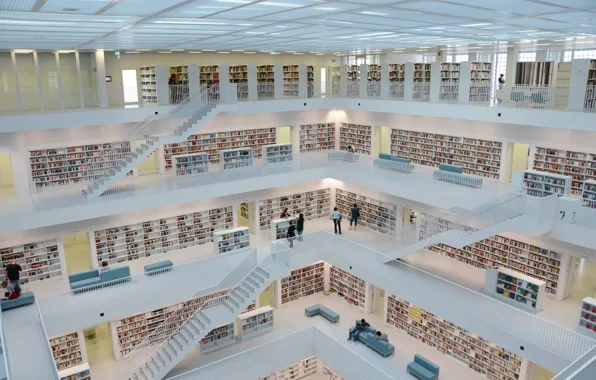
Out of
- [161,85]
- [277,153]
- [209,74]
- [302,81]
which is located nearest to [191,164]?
[161,85]

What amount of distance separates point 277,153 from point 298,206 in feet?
7.81

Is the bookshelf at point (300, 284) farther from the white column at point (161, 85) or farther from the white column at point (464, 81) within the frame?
the white column at point (464, 81)

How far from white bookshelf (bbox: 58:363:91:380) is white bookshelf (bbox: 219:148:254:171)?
24.4ft

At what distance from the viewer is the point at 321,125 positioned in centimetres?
2041

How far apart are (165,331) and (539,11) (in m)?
12.3

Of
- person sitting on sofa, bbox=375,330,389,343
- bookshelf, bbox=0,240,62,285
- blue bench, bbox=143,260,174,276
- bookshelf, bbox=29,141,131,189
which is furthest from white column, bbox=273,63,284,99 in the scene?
person sitting on sofa, bbox=375,330,389,343

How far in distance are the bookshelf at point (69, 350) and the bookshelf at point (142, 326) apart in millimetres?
817

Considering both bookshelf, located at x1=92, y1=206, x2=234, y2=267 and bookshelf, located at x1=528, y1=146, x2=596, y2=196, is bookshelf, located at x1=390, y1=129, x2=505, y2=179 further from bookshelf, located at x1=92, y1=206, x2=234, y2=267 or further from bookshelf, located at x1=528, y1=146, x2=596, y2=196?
bookshelf, located at x1=92, y1=206, x2=234, y2=267

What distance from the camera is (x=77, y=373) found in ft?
38.4

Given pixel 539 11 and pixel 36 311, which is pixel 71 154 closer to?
pixel 36 311

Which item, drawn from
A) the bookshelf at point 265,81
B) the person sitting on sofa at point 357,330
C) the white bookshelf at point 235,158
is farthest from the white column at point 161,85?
the person sitting on sofa at point 357,330

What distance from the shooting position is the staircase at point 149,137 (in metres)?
13.5

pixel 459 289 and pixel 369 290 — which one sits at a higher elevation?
pixel 459 289

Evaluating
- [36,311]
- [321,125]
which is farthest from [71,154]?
[321,125]
